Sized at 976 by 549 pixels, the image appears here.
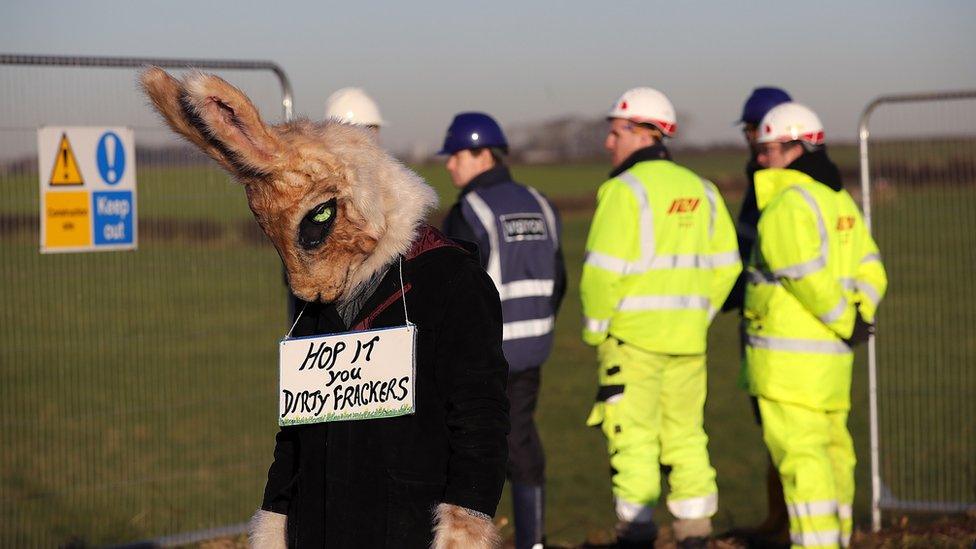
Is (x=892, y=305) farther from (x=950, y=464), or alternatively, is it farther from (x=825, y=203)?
(x=825, y=203)

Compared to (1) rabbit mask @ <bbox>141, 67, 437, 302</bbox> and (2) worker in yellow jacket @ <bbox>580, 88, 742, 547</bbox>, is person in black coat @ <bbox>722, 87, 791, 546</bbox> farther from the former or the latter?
(1) rabbit mask @ <bbox>141, 67, 437, 302</bbox>

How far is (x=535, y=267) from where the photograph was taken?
7488mm

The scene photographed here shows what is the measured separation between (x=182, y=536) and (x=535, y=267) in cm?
288

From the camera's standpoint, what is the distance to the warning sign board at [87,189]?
7723 mm

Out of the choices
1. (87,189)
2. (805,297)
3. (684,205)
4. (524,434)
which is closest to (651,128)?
(684,205)

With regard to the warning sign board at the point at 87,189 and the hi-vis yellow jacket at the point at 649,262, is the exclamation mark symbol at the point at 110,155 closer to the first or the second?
the warning sign board at the point at 87,189

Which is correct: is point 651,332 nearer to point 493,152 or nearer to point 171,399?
point 493,152

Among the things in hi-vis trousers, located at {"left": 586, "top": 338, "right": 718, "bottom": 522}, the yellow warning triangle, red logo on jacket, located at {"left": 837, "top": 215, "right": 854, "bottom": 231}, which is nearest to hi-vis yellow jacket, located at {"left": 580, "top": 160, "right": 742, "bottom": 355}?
hi-vis trousers, located at {"left": 586, "top": 338, "right": 718, "bottom": 522}

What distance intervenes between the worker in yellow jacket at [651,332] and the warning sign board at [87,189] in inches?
115

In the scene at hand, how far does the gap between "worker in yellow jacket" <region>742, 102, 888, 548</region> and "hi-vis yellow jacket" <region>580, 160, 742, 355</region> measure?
1.20ft

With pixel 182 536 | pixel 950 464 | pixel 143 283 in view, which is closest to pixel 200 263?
pixel 143 283

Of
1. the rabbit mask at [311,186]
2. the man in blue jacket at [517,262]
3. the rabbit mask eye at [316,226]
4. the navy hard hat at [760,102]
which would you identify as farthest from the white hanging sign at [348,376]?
the navy hard hat at [760,102]

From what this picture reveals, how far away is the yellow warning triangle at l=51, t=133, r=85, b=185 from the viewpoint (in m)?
7.75

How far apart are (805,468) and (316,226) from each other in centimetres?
438
